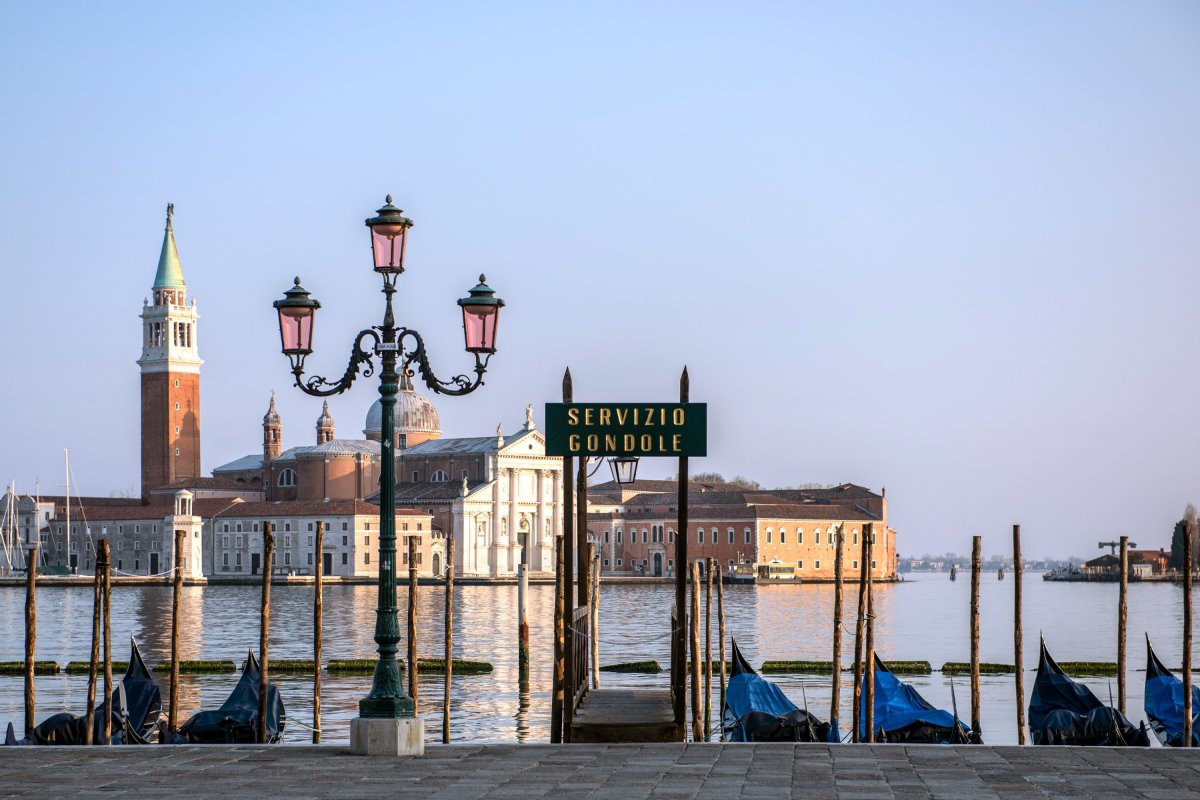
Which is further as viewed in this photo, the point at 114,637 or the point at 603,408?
the point at 114,637

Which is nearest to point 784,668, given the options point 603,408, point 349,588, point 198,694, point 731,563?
point 198,694

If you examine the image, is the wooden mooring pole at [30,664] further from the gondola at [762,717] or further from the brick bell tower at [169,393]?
the brick bell tower at [169,393]

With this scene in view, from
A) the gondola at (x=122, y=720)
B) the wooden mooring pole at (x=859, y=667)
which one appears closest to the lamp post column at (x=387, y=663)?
the gondola at (x=122, y=720)

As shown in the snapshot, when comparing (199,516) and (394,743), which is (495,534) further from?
(394,743)

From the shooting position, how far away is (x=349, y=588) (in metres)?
78.6

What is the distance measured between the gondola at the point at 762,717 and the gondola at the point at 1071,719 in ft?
6.74

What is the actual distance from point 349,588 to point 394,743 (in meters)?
70.5

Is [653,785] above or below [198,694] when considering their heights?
above

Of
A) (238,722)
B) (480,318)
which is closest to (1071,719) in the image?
(238,722)

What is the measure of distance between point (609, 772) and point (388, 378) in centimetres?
281

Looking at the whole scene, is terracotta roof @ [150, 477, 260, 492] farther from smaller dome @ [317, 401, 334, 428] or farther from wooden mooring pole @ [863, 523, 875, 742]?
wooden mooring pole @ [863, 523, 875, 742]

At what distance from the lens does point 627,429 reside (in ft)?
33.1

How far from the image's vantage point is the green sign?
10.0m

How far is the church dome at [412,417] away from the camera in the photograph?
9175cm
